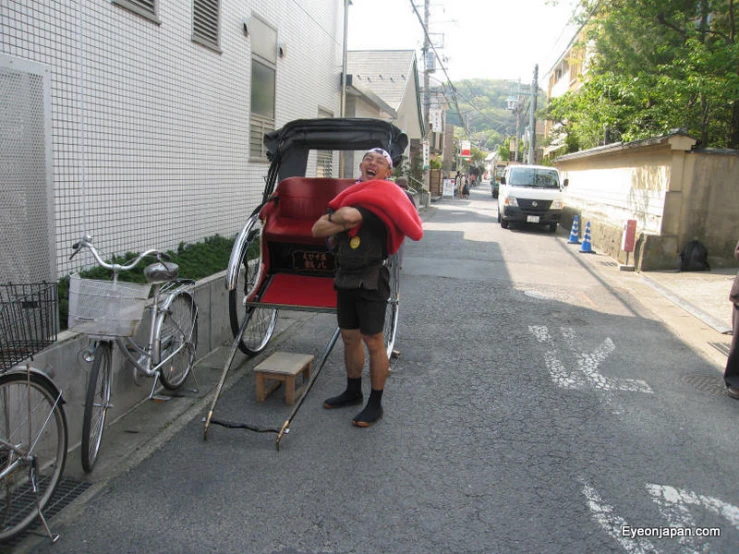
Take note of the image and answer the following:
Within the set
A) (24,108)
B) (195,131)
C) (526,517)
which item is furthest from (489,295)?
(24,108)

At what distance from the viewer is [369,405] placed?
447 centimetres

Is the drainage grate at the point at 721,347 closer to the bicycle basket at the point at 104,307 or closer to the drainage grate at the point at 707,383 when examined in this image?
the drainage grate at the point at 707,383

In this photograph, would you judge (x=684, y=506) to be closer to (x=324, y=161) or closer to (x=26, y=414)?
(x=26, y=414)

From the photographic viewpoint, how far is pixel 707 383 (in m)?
5.64

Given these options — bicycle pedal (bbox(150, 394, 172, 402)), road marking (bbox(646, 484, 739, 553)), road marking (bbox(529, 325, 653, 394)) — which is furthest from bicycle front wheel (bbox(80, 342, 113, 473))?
road marking (bbox(529, 325, 653, 394))

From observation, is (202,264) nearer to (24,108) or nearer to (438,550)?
(24,108)

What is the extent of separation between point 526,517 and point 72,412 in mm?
2874

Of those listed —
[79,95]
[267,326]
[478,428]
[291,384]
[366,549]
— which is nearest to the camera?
[366,549]

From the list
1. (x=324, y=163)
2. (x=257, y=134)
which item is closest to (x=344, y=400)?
(x=257, y=134)

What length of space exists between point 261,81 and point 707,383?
7.67 metres

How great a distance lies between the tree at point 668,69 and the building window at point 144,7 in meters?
9.35

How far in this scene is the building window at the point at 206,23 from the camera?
7418mm

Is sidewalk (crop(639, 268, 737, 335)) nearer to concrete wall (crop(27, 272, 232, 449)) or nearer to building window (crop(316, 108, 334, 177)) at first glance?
concrete wall (crop(27, 272, 232, 449))

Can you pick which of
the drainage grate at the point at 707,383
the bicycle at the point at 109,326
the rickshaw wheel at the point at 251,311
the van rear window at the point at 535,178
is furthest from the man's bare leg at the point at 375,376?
the van rear window at the point at 535,178
